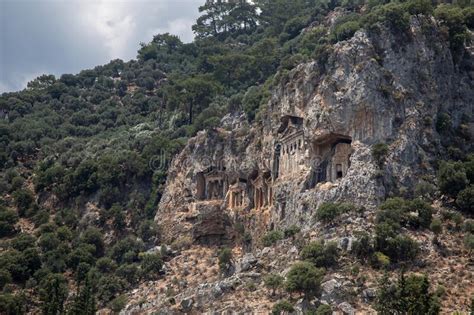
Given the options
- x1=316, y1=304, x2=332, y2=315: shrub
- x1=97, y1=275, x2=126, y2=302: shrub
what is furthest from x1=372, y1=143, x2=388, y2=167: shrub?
x1=97, y1=275, x2=126, y2=302: shrub

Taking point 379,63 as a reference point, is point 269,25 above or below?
above

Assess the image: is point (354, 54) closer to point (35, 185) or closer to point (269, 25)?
point (35, 185)

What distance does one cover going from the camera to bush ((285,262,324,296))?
60213 mm

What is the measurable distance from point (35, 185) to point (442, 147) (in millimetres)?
50526

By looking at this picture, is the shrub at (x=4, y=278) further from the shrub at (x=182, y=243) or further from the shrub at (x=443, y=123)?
the shrub at (x=443, y=123)

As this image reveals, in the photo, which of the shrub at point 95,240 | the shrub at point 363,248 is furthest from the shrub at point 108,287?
the shrub at point 363,248

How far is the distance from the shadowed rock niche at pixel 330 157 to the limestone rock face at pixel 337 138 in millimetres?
94

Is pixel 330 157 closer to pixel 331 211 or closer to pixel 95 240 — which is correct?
pixel 331 211

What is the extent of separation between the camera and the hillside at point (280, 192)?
63.2m

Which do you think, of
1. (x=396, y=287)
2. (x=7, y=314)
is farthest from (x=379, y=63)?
(x=7, y=314)

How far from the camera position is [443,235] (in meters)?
65.6

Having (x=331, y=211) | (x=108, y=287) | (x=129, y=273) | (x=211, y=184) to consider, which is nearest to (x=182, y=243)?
(x=129, y=273)

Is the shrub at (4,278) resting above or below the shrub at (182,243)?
below

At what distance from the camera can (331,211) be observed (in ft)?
222
